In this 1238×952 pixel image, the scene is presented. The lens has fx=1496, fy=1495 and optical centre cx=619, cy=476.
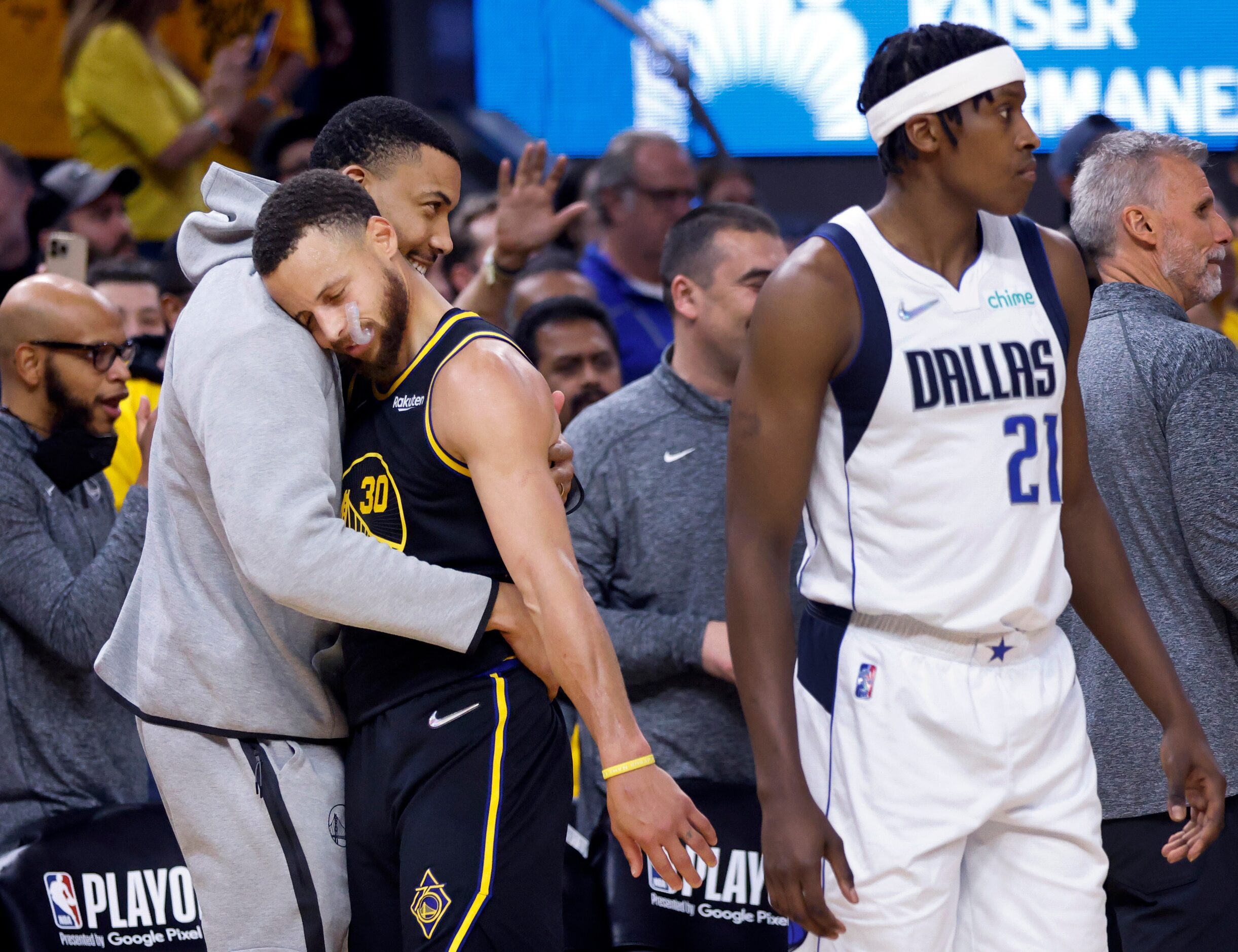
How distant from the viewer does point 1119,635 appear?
8.87 feet

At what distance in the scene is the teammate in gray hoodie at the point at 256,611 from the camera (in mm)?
2279

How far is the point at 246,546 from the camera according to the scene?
226cm

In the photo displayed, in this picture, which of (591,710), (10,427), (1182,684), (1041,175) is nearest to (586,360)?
(10,427)

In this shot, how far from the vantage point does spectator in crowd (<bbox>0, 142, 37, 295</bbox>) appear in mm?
5855

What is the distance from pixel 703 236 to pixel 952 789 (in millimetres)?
2068

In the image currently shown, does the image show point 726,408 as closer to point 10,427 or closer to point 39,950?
point 10,427

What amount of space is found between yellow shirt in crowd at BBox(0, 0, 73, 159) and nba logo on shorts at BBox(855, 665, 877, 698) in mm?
6125

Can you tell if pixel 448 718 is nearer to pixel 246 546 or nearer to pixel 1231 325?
pixel 246 546

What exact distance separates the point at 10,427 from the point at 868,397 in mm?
2322

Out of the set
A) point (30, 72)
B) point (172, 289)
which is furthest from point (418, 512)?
point (30, 72)

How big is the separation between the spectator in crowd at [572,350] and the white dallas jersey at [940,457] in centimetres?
237

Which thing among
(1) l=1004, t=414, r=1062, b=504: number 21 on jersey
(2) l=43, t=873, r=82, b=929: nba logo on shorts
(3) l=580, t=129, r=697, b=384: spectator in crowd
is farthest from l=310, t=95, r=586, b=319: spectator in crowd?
(3) l=580, t=129, r=697, b=384: spectator in crowd

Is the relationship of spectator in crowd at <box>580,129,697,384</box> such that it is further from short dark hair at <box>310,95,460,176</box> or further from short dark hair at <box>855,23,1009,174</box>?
short dark hair at <box>855,23,1009,174</box>

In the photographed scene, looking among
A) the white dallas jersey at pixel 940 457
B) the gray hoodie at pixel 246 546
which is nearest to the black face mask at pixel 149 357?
the gray hoodie at pixel 246 546
